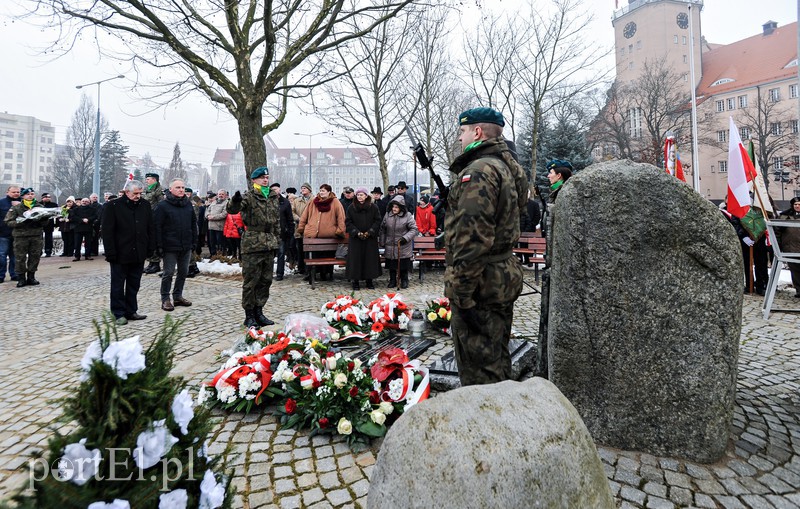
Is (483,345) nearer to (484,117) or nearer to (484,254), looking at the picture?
(484,254)

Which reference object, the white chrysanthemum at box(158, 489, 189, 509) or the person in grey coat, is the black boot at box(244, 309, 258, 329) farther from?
the white chrysanthemum at box(158, 489, 189, 509)

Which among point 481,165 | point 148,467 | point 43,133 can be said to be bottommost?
point 148,467

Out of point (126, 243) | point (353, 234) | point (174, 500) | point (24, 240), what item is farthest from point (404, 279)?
point (24, 240)

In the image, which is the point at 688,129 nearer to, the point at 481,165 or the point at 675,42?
the point at 675,42

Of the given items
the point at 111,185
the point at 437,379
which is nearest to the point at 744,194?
the point at 437,379

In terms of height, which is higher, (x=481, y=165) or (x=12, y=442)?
(x=481, y=165)

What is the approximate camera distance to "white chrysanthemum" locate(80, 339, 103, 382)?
1.22 meters

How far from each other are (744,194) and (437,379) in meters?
4.68

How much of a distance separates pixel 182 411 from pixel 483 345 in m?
2.10

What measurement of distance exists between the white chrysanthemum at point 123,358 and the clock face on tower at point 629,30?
68.5 meters

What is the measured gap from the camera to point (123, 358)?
1278 mm

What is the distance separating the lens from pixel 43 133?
89.2 m

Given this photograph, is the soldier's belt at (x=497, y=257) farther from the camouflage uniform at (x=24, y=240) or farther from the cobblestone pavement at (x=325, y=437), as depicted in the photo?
the camouflage uniform at (x=24, y=240)

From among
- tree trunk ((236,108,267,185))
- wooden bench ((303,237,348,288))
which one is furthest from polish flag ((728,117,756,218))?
tree trunk ((236,108,267,185))
